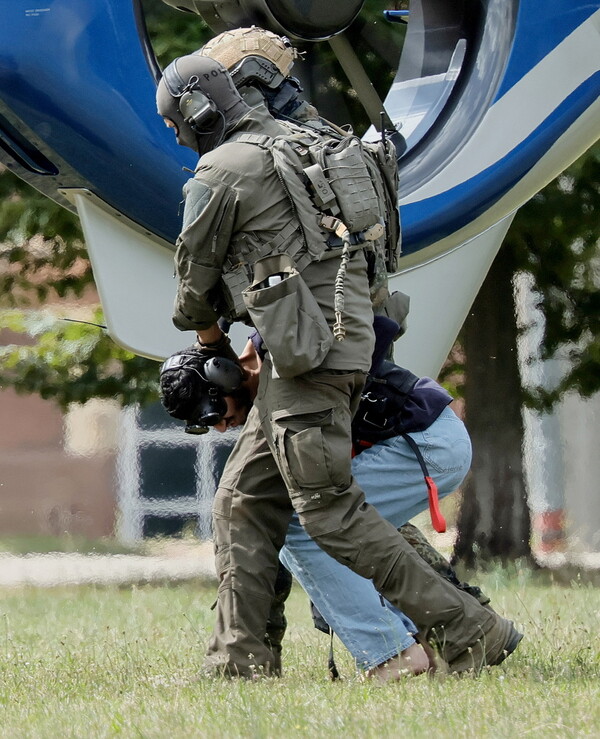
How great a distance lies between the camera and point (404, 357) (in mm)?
6504

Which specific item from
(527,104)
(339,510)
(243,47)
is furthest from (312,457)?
(527,104)

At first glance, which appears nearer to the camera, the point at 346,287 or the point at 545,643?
the point at 346,287

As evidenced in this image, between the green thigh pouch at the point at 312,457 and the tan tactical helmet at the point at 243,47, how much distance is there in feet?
4.10

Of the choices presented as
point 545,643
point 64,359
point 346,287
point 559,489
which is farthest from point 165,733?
point 559,489

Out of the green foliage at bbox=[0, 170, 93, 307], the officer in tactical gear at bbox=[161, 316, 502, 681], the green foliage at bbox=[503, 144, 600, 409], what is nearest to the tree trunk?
the green foliage at bbox=[503, 144, 600, 409]

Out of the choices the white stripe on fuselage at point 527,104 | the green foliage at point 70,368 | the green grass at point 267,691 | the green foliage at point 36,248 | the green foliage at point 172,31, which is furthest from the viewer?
the green foliage at point 70,368

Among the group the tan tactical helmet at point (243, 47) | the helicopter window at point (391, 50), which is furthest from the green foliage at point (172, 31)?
the tan tactical helmet at point (243, 47)

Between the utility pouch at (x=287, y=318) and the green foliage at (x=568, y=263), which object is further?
Result: the green foliage at (x=568, y=263)

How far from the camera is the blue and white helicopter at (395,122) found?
18.2 feet

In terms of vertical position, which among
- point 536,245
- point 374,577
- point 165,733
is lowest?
point 165,733

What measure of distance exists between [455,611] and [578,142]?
3.47m

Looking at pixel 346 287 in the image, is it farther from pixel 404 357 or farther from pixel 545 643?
pixel 404 357

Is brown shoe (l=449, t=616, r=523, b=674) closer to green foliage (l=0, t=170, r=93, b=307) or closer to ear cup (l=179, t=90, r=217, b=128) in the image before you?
ear cup (l=179, t=90, r=217, b=128)

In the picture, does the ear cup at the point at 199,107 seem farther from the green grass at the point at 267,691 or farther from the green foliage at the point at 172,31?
the green foliage at the point at 172,31
